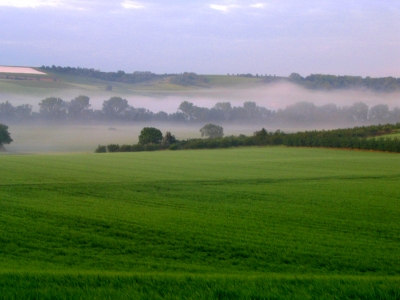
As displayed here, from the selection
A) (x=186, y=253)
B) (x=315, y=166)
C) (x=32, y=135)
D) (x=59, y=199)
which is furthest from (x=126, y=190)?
(x=32, y=135)

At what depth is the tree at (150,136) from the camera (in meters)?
51.9

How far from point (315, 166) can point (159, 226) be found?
1826cm

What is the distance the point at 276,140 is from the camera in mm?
48156

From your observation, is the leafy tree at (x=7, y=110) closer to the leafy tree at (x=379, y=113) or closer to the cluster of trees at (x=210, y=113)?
the cluster of trees at (x=210, y=113)

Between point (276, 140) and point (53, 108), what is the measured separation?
3347 centimetres

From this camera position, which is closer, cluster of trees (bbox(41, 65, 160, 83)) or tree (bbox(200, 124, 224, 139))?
tree (bbox(200, 124, 224, 139))

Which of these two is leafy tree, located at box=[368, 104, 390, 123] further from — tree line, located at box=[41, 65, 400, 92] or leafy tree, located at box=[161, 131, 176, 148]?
leafy tree, located at box=[161, 131, 176, 148]

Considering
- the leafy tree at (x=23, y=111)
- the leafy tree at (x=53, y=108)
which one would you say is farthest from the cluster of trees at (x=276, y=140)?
the leafy tree at (x=23, y=111)

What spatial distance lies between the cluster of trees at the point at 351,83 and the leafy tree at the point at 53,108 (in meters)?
41.0

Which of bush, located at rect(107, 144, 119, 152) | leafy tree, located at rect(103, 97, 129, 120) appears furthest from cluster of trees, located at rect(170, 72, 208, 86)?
bush, located at rect(107, 144, 119, 152)

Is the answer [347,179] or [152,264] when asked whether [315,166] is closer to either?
[347,179]

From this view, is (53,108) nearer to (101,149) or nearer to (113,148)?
(101,149)

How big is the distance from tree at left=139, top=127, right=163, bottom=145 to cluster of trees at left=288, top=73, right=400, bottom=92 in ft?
114

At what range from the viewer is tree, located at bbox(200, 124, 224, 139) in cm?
5972
